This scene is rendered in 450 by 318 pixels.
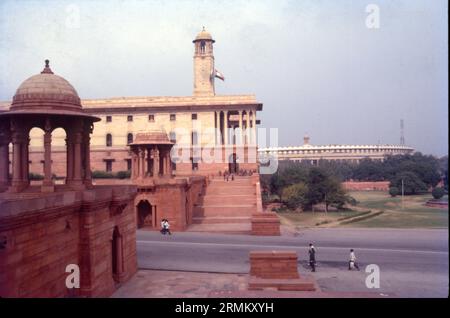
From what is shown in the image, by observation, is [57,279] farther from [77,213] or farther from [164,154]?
[164,154]

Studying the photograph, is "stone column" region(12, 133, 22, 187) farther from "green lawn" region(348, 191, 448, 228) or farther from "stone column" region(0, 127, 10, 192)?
"green lawn" region(348, 191, 448, 228)

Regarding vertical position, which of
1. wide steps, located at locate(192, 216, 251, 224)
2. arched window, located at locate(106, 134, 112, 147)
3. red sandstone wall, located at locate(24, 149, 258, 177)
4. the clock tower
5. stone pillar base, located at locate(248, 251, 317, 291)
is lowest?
wide steps, located at locate(192, 216, 251, 224)

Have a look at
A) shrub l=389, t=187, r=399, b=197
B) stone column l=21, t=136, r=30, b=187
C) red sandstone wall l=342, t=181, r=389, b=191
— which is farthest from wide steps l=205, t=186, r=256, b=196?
red sandstone wall l=342, t=181, r=389, b=191

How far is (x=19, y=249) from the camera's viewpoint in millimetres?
8578

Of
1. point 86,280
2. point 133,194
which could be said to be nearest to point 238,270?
point 133,194

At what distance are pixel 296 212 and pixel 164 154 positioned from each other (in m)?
16.6

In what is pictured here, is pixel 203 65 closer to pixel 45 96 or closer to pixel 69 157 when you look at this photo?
pixel 69 157

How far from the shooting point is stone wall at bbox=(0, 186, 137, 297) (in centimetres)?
831

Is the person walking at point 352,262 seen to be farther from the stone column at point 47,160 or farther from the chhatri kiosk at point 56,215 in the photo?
the stone column at point 47,160

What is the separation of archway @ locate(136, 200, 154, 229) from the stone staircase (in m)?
2.59

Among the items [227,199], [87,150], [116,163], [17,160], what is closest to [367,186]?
[116,163]

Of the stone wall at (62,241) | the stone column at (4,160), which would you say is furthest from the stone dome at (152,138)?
the stone column at (4,160)

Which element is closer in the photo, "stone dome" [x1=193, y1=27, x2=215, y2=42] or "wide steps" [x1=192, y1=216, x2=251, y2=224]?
"wide steps" [x1=192, y1=216, x2=251, y2=224]
